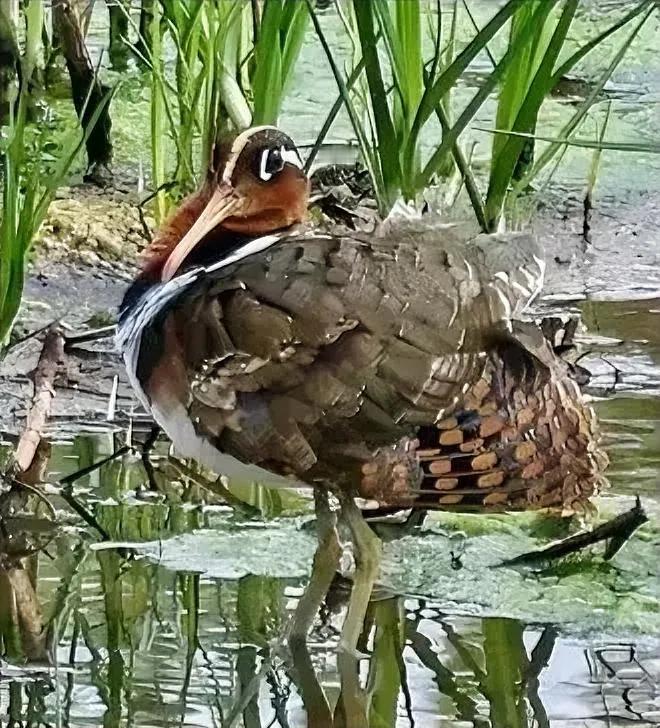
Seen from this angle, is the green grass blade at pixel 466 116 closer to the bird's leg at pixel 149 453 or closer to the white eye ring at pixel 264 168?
the white eye ring at pixel 264 168

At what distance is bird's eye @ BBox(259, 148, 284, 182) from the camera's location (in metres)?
1.61

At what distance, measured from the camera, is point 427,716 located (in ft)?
4.65

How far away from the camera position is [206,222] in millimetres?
1588

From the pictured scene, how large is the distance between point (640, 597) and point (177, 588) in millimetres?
487

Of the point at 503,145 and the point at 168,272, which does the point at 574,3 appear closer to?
the point at 503,145

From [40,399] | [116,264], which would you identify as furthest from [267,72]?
[116,264]

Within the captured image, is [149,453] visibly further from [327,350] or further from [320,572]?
[327,350]

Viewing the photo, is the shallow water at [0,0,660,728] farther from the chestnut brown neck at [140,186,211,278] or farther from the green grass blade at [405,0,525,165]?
the green grass blade at [405,0,525,165]

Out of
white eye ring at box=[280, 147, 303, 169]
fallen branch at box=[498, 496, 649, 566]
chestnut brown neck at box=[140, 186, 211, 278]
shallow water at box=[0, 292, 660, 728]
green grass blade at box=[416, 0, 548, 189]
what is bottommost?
shallow water at box=[0, 292, 660, 728]

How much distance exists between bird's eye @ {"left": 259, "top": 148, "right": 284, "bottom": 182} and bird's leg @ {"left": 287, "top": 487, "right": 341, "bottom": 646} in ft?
1.10

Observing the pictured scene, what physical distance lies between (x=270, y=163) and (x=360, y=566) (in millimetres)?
420

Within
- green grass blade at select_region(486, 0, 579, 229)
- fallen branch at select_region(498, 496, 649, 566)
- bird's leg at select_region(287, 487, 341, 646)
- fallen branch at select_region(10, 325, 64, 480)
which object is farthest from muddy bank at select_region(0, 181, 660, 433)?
bird's leg at select_region(287, 487, 341, 646)

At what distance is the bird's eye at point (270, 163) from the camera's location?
161 cm

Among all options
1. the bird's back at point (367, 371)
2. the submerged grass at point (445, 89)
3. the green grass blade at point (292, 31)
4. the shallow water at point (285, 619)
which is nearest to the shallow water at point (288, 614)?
the shallow water at point (285, 619)
